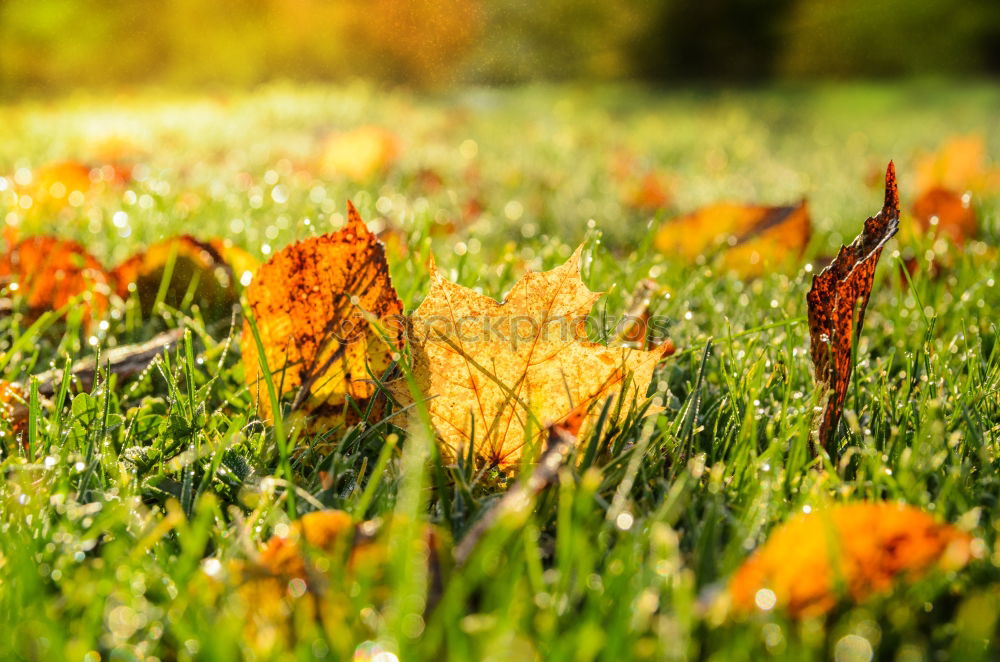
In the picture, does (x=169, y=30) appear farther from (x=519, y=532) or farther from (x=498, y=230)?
(x=519, y=532)

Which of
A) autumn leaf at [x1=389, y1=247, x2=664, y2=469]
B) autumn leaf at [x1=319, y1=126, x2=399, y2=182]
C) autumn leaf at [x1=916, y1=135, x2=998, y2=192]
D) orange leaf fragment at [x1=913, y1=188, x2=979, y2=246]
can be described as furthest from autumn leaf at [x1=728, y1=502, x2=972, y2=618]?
autumn leaf at [x1=916, y1=135, x2=998, y2=192]

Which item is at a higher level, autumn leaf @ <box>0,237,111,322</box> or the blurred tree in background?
Answer: the blurred tree in background

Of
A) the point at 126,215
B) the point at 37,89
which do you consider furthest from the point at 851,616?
the point at 37,89

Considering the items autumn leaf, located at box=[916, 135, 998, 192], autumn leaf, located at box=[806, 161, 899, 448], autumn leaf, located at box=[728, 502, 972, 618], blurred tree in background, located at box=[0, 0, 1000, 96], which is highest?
blurred tree in background, located at box=[0, 0, 1000, 96]

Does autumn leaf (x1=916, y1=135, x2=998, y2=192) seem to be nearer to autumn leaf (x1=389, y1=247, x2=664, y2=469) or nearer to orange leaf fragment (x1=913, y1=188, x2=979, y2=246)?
orange leaf fragment (x1=913, y1=188, x2=979, y2=246)

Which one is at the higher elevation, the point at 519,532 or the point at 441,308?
the point at 441,308
